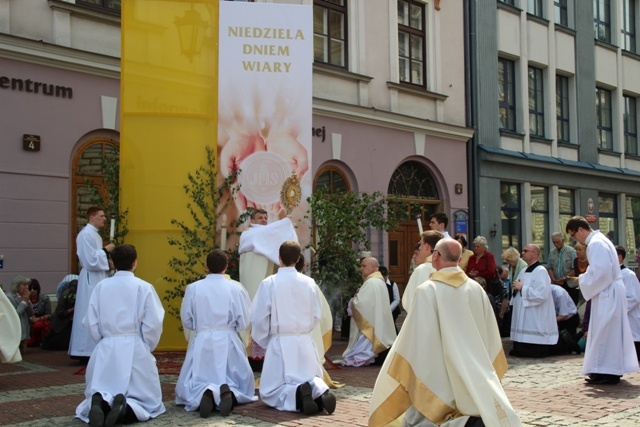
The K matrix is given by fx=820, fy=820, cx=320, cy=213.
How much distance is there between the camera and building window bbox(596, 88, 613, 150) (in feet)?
90.1

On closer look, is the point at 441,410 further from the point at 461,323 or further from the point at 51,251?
the point at 51,251

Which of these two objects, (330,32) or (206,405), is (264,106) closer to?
(206,405)

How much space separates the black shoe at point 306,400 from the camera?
7.68m

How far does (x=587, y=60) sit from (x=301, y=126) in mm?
17404

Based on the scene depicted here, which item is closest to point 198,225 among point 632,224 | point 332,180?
point 332,180

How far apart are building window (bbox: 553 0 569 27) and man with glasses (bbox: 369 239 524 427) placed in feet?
68.2

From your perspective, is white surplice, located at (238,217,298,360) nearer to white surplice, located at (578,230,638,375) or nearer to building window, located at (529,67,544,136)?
white surplice, located at (578,230,638,375)

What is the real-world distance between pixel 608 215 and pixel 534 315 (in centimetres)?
1641

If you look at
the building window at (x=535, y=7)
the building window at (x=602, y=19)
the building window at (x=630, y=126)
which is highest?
the building window at (x=602, y=19)

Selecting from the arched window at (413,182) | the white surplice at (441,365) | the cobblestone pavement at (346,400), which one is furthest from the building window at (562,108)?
the white surplice at (441,365)

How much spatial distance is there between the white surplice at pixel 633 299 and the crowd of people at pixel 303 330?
0.06 feet

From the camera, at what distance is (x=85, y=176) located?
1394cm

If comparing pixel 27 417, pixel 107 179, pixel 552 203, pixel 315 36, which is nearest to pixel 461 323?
pixel 27 417

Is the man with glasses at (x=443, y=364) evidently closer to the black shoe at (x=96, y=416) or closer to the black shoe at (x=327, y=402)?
the black shoe at (x=327, y=402)
